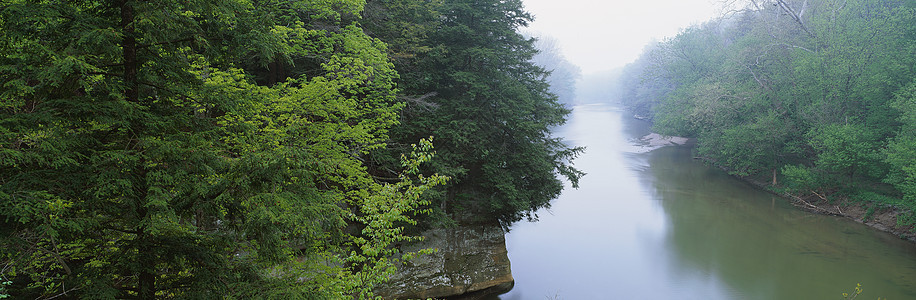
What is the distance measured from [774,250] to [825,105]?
8.76m

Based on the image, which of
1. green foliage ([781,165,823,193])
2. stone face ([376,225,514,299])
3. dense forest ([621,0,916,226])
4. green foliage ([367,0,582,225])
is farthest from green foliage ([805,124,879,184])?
stone face ([376,225,514,299])

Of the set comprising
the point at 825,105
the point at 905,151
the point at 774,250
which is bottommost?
the point at 774,250

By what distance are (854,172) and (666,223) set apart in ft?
27.9

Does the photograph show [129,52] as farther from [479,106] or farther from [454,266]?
[479,106]

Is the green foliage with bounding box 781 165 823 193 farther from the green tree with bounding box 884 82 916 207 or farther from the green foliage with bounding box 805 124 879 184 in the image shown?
the green tree with bounding box 884 82 916 207

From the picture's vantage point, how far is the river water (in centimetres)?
1559

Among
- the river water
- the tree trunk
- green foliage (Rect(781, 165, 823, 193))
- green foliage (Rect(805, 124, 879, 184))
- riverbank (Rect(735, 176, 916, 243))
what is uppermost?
the tree trunk

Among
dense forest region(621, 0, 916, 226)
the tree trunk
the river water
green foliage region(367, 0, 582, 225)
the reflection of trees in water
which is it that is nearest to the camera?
the tree trunk

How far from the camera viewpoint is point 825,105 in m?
22.4

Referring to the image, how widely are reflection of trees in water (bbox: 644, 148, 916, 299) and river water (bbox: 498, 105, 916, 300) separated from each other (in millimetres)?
37

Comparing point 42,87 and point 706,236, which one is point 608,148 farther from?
point 42,87

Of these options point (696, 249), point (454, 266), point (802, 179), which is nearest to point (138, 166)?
point (454, 266)

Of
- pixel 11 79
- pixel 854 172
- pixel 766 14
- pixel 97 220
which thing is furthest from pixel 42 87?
pixel 766 14

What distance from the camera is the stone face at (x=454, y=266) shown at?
13773 mm
